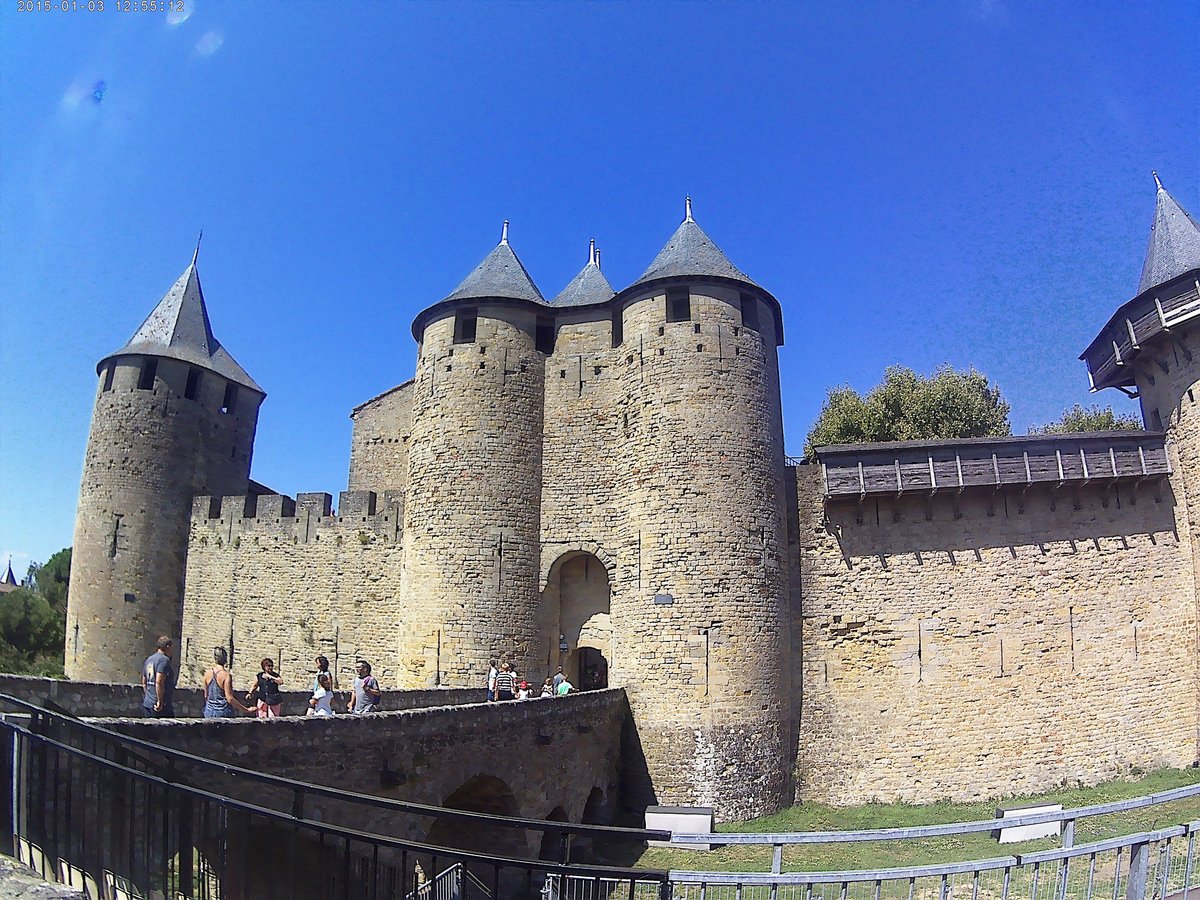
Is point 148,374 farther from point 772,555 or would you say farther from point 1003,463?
point 1003,463

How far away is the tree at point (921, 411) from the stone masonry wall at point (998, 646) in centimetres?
947

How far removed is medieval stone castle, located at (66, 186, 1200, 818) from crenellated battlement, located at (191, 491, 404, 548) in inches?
81.0

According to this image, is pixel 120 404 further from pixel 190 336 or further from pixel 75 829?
pixel 75 829

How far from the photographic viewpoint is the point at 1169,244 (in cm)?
1814

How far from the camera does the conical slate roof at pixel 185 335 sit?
24141mm

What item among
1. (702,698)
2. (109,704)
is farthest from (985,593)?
(109,704)

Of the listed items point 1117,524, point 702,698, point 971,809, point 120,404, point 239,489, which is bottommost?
point 971,809

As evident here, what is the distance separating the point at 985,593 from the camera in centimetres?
1711

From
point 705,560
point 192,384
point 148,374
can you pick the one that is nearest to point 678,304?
point 705,560

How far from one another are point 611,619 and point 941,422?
53.1ft

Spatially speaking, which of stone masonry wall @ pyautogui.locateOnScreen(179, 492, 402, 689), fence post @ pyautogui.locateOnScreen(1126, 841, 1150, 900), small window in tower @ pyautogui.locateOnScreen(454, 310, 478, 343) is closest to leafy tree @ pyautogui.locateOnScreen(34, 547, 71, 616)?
stone masonry wall @ pyautogui.locateOnScreen(179, 492, 402, 689)

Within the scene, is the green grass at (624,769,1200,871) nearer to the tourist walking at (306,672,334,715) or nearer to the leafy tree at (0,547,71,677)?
the tourist walking at (306,672,334,715)

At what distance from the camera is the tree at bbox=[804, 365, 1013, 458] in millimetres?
27406

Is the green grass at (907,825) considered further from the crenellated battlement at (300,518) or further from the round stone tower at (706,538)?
the crenellated battlement at (300,518)
